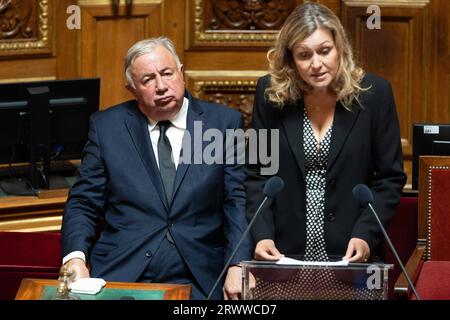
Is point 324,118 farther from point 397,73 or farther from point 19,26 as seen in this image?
point 19,26

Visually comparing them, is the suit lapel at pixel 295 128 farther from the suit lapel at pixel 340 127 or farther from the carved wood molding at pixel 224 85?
the carved wood molding at pixel 224 85

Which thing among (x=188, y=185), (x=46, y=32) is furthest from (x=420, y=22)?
(x=188, y=185)

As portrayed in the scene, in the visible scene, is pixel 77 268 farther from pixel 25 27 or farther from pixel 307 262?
pixel 25 27

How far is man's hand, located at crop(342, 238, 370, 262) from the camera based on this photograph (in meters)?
3.24

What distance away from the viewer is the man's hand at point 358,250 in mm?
3244

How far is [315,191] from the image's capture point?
3.48 metres

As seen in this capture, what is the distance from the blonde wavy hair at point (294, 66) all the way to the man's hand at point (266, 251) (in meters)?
0.46

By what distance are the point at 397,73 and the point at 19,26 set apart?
6.28 ft

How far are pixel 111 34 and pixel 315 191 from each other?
7.83 ft

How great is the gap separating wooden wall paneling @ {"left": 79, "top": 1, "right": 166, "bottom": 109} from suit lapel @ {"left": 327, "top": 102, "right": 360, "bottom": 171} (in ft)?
7.43

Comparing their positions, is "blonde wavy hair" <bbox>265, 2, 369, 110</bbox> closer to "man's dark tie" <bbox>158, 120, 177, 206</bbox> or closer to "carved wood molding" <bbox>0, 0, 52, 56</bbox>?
"man's dark tie" <bbox>158, 120, 177, 206</bbox>

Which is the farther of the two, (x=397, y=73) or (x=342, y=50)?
(x=397, y=73)

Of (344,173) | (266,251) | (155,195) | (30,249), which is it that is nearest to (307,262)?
(266,251)

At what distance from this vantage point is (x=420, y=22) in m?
5.48
